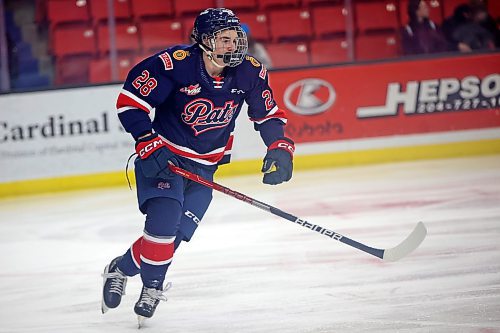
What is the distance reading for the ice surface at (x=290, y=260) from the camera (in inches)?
141

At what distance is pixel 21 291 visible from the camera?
4.38 meters

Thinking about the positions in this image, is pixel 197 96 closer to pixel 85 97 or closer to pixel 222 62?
pixel 222 62

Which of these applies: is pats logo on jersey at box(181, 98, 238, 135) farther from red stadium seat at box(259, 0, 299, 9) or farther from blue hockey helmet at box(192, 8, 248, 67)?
red stadium seat at box(259, 0, 299, 9)

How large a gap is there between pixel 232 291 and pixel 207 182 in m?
0.67

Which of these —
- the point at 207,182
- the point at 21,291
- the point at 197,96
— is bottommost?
the point at 21,291

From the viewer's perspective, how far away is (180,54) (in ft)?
11.6

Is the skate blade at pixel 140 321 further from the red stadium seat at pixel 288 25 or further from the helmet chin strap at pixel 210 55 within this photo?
the red stadium seat at pixel 288 25

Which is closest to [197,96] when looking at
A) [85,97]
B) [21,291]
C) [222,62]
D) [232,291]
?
[222,62]

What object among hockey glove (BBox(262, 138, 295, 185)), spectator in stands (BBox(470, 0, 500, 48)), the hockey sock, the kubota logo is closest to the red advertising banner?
the kubota logo

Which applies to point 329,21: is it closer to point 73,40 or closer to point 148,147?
point 73,40

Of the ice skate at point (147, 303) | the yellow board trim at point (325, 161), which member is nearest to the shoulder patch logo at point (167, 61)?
the ice skate at point (147, 303)

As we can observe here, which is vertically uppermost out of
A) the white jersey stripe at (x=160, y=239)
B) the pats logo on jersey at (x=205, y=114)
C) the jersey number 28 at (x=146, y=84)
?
the jersey number 28 at (x=146, y=84)

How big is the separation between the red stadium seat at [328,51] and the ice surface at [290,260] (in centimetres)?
112

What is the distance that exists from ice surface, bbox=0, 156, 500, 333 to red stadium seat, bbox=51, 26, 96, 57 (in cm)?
126
